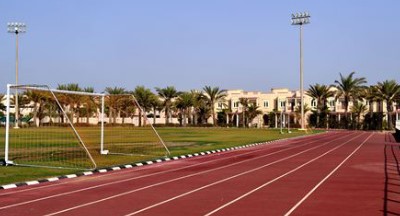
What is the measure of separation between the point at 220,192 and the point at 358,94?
65023 mm

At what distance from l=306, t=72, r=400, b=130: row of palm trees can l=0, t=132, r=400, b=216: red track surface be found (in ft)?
182

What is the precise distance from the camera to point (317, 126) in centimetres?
8100

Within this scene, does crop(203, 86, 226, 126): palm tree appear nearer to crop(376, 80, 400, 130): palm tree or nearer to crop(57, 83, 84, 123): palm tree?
crop(376, 80, 400, 130): palm tree

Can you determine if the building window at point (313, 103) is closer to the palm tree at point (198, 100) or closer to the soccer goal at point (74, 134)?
the palm tree at point (198, 100)

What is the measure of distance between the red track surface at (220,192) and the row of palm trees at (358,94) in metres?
55.6

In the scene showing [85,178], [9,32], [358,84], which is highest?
[9,32]

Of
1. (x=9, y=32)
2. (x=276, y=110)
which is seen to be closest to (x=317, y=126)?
(x=276, y=110)

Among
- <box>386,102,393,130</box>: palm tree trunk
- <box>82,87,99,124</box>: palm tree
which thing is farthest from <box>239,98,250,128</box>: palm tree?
<box>82,87,99,124</box>: palm tree

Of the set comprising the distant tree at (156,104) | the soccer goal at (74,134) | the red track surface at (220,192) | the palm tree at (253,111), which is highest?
the distant tree at (156,104)

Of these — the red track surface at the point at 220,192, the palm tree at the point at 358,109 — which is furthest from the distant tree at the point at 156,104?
the red track surface at the point at 220,192

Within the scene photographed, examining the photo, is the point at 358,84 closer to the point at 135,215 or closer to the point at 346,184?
the point at 346,184

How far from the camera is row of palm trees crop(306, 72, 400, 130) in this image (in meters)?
70.2

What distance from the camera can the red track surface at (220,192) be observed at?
9516 mm

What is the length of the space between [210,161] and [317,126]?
207 ft
